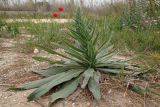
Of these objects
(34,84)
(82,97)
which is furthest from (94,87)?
(34,84)

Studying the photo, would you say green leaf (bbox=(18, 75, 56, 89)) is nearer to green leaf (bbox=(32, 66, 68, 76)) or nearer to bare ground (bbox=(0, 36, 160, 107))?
bare ground (bbox=(0, 36, 160, 107))

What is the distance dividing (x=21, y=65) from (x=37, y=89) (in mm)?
880

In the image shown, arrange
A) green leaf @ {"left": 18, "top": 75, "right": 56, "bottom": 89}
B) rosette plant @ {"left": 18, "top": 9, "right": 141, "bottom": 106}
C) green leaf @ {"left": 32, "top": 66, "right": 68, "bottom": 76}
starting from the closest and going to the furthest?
rosette plant @ {"left": 18, "top": 9, "right": 141, "bottom": 106} → green leaf @ {"left": 18, "top": 75, "right": 56, "bottom": 89} → green leaf @ {"left": 32, "top": 66, "right": 68, "bottom": 76}

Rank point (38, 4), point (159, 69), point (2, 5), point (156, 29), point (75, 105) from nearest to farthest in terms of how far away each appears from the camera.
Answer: point (75, 105)
point (159, 69)
point (156, 29)
point (2, 5)
point (38, 4)

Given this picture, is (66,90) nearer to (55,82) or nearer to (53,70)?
(55,82)

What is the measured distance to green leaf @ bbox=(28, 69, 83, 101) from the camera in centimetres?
261

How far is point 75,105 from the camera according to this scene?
2.55 metres

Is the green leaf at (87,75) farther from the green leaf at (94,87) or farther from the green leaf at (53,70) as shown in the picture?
the green leaf at (53,70)

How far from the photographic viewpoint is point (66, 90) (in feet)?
8.77

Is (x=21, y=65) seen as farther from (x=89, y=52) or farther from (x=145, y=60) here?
(x=145, y=60)

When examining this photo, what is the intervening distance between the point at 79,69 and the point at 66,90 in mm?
349

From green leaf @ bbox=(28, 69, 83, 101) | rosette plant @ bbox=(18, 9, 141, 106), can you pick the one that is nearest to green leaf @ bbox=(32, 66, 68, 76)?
rosette plant @ bbox=(18, 9, 141, 106)

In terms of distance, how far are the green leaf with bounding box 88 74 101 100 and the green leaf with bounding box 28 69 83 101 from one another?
0.15 m

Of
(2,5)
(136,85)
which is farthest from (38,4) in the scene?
(136,85)
